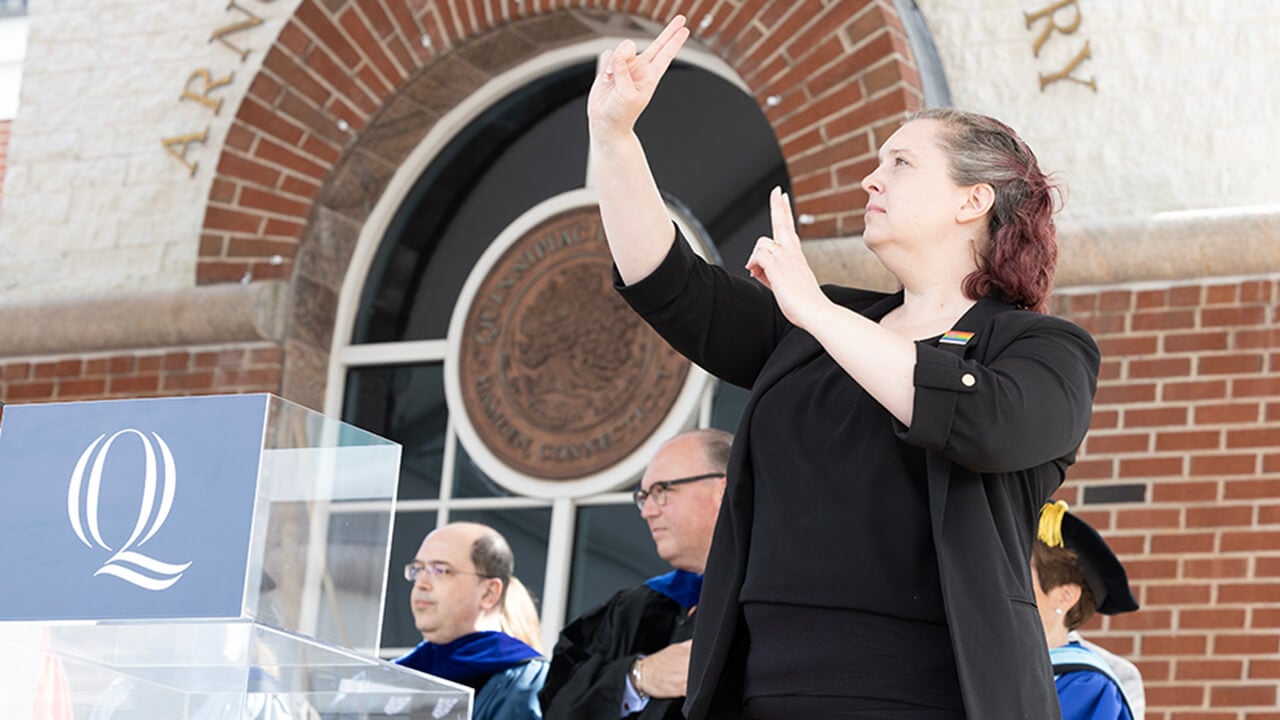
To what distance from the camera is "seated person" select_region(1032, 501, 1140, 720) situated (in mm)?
3828

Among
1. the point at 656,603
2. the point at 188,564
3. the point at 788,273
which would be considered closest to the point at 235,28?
the point at 656,603

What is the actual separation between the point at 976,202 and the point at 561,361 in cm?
405

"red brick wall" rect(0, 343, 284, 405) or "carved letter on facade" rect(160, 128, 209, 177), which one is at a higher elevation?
"carved letter on facade" rect(160, 128, 209, 177)

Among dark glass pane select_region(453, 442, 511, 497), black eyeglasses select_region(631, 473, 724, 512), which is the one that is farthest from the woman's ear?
dark glass pane select_region(453, 442, 511, 497)

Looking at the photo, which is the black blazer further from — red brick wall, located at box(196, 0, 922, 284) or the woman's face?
red brick wall, located at box(196, 0, 922, 284)

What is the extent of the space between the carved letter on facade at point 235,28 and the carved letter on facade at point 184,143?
0.34 m

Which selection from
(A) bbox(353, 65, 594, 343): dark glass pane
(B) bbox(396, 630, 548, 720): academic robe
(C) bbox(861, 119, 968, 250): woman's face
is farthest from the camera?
(A) bbox(353, 65, 594, 343): dark glass pane

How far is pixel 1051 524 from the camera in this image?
155 inches

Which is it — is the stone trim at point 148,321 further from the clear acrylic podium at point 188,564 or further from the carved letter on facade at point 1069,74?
the clear acrylic podium at point 188,564

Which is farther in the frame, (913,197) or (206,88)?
(206,88)

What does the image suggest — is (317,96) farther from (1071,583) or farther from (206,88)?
(1071,583)

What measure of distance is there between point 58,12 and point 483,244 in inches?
84.9

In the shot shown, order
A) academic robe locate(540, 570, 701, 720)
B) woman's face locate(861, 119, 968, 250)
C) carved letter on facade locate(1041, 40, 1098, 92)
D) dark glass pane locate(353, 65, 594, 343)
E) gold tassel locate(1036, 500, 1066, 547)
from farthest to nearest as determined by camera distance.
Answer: dark glass pane locate(353, 65, 594, 343)
carved letter on facade locate(1041, 40, 1098, 92)
academic robe locate(540, 570, 701, 720)
gold tassel locate(1036, 500, 1066, 547)
woman's face locate(861, 119, 968, 250)

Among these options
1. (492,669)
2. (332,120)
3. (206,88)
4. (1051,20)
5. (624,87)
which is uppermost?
(1051,20)
